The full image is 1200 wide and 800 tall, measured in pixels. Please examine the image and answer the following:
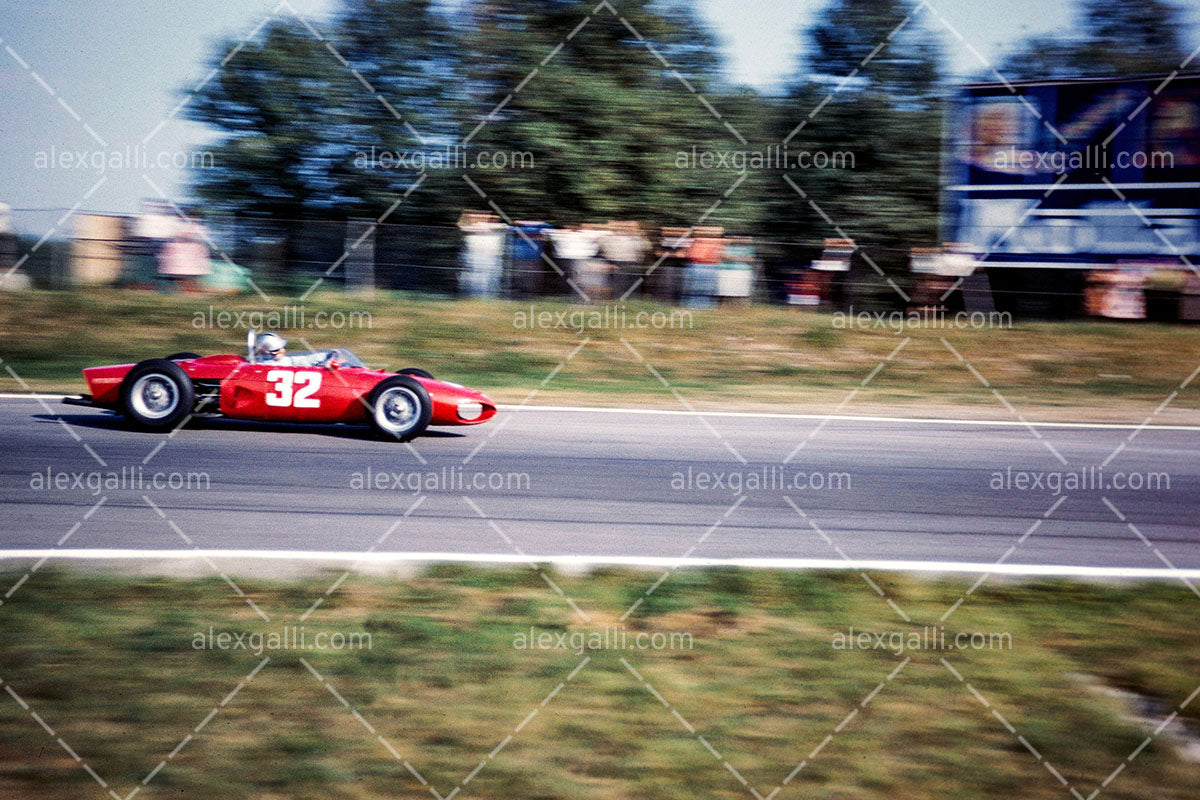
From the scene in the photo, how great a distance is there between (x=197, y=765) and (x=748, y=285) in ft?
42.7

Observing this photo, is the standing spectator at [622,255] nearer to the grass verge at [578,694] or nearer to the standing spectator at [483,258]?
the standing spectator at [483,258]

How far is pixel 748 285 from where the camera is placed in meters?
15.7

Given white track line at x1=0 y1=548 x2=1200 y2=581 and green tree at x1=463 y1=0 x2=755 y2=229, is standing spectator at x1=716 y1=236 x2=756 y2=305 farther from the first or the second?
white track line at x1=0 y1=548 x2=1200 y2=581

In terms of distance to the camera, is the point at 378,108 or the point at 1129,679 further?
the point at 378,108

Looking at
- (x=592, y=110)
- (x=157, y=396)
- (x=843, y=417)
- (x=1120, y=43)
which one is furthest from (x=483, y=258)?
(x=1120, y=43)

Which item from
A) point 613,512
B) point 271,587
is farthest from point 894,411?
point 271,587

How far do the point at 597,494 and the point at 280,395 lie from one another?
2854 millimetres

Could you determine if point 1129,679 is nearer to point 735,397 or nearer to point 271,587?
point 271,587

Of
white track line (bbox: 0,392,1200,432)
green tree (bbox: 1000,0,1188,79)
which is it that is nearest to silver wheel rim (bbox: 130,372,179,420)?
white track line (bbox: 0,392,1200,432)

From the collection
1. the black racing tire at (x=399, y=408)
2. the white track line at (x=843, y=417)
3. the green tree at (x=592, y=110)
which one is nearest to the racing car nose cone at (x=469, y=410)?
the black racing tire at (x=399, y=408)

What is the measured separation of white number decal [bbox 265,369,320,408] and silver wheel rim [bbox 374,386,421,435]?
1.63 feet

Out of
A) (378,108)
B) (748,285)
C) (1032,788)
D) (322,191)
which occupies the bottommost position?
(1032,788)

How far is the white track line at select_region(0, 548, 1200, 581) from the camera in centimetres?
541

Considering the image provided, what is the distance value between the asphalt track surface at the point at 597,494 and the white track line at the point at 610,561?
11cm
